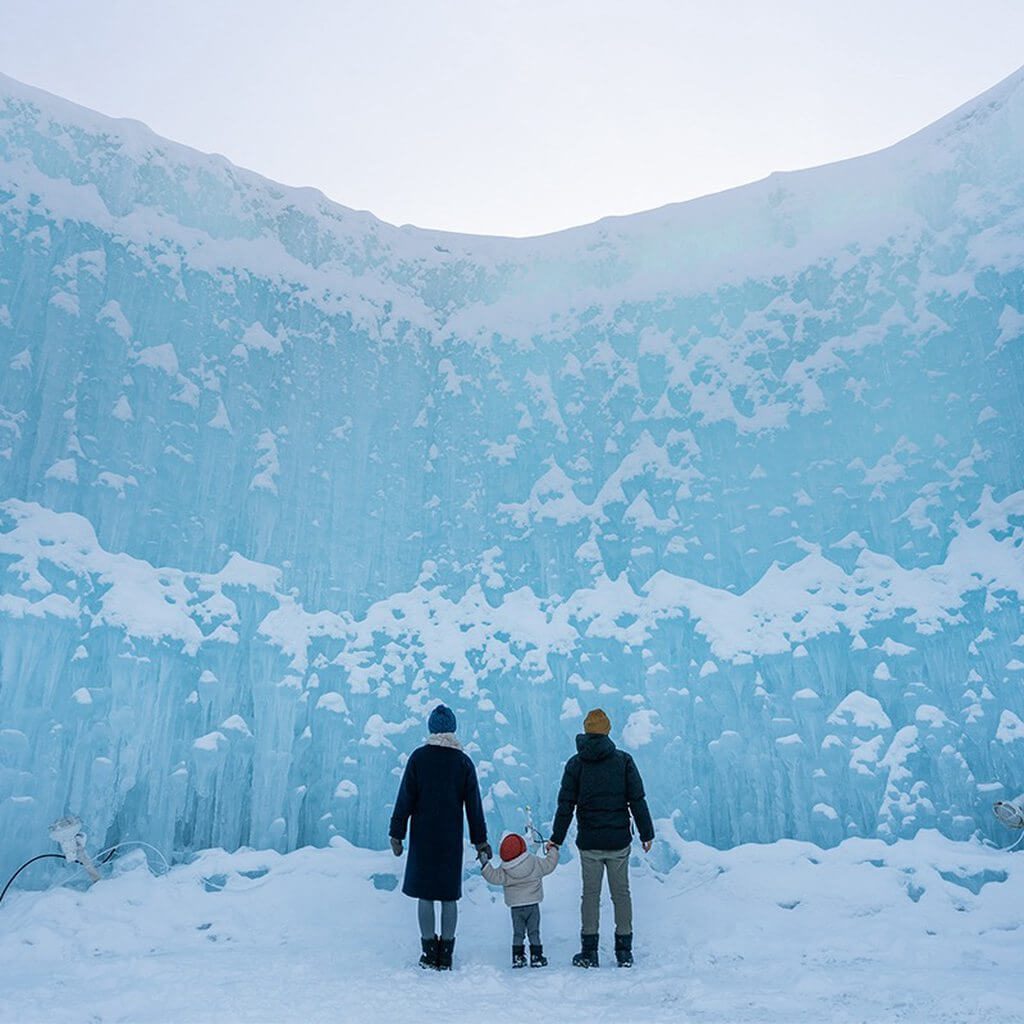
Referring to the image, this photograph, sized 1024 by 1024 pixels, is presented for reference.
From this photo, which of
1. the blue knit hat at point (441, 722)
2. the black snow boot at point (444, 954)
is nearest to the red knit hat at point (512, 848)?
the black snow boot at point (444, 954)

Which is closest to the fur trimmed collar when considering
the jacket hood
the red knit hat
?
the red knit hat

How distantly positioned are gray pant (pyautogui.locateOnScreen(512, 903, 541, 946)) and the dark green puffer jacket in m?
0.32

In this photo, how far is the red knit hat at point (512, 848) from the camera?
12.8 feet

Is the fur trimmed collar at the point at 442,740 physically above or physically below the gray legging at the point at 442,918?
above

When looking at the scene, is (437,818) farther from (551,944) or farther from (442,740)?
(551,944)

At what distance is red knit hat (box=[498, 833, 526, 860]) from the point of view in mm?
3896

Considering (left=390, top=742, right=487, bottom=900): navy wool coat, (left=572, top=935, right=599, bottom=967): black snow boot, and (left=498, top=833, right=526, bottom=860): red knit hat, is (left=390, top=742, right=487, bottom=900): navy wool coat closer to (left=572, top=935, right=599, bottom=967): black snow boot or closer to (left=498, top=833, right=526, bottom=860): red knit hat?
(left=498, top=833, right=526, bottom=860): red knit hat

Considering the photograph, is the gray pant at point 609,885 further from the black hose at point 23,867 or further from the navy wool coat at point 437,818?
the black hose at point 23,867

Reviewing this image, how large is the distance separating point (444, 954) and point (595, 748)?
1.17 meters

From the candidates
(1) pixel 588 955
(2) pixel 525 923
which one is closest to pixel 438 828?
(2) pixel 525 923

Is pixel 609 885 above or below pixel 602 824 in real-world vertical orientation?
below

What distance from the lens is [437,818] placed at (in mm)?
3920

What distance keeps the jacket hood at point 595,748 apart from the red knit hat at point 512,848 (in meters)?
0.51

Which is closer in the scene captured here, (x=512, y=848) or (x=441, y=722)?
(x=512, y=848)
